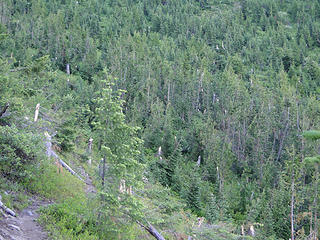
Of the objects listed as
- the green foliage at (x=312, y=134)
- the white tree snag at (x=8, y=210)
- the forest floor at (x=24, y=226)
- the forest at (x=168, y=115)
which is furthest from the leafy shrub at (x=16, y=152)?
the green foliage at (x=312, y=134)

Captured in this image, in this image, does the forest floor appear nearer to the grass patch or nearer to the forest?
the forest

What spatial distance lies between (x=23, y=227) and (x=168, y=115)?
36.2 meters

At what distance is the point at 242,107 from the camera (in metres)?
51.7

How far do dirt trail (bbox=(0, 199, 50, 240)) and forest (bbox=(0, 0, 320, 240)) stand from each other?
380mm

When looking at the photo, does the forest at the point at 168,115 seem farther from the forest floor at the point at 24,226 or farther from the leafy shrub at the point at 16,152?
the forest floor at the point at 24,226

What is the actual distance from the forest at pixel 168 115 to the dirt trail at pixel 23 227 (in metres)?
0.38

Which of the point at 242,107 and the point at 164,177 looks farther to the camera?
the point at 242,107

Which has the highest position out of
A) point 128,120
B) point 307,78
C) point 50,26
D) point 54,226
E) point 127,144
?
point 127,144

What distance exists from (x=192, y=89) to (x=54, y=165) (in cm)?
4075

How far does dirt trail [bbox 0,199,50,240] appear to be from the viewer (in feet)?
32.3

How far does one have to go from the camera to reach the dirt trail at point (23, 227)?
985 cm

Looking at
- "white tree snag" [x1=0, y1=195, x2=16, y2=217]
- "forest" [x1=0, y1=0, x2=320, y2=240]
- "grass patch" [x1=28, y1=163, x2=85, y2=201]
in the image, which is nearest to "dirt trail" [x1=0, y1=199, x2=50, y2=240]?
"white tree snag" [x1=0, y1=195, x2=16, y2=217]

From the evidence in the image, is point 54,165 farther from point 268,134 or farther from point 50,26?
point 50,26

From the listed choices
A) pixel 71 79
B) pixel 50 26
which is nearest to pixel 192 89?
pixel 71 79
